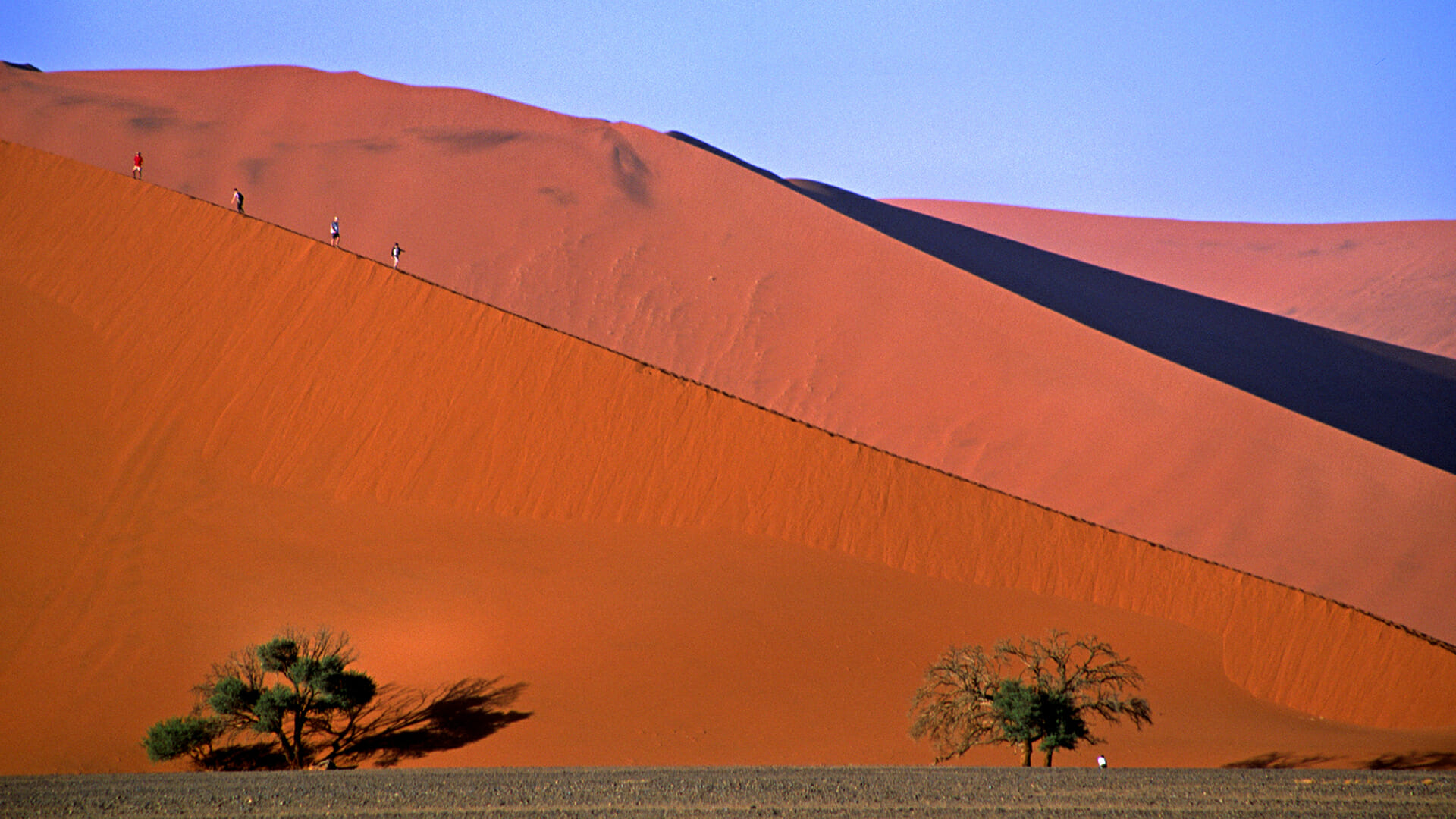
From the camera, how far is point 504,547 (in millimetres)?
14484

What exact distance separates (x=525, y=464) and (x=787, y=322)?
11054 mm

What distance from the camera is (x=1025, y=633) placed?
13.8m

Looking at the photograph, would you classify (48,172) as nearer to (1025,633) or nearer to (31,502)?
(31,502)

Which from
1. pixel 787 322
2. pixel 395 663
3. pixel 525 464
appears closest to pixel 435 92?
pixel 787 322

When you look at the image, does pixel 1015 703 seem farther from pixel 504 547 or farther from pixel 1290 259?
pixel 1290 259

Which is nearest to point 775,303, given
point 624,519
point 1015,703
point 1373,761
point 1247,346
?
point 624,519

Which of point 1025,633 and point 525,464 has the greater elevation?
point 525,464

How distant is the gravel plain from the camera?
7.28 m

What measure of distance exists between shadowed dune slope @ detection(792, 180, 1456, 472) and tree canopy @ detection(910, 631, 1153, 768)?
677 inches

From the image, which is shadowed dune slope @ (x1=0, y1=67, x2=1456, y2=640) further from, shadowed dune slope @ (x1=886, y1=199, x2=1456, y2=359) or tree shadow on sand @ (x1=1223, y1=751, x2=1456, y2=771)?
shadowed dune slope @ (x1=886, y1=199, x2=1456, y2=359)

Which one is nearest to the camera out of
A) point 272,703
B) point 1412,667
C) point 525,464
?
point 272,703

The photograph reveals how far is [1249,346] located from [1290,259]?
39612 mm

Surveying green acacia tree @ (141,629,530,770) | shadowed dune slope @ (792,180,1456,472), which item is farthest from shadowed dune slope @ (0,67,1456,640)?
green acacia tree @ (141,629,530,770)

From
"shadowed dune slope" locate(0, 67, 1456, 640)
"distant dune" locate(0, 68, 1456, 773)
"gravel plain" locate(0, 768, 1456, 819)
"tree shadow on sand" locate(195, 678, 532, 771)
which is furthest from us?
"shadowed dune slope" locate(0, 67, 1456, 640)
